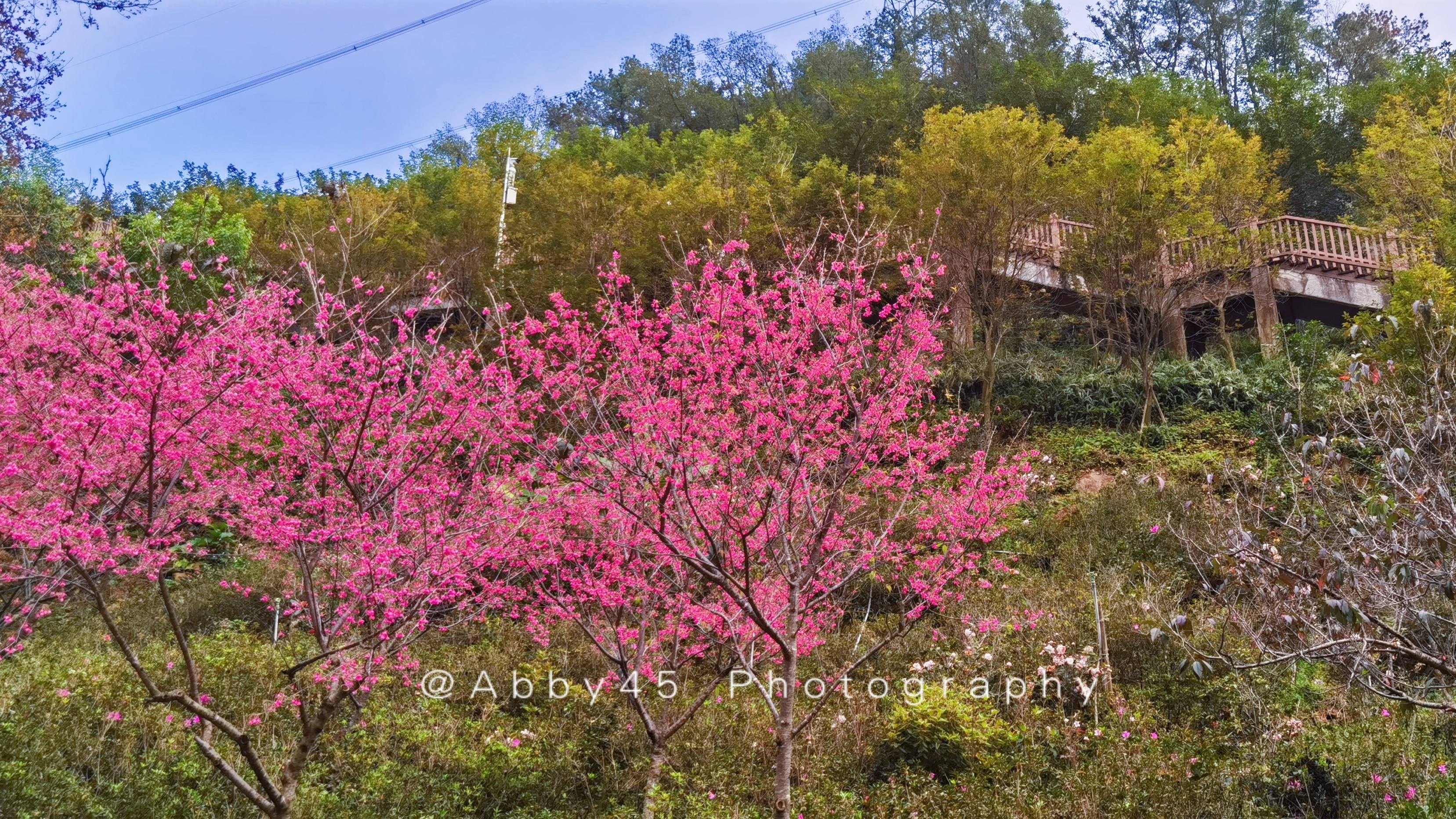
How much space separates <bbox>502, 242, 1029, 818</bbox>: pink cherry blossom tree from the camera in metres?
4.87

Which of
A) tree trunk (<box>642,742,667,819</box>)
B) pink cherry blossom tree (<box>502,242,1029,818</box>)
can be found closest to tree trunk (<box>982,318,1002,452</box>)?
pink cherry blossom tree (<box>502,242,1029,818</box>)

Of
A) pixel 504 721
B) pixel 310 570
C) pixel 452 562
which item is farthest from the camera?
pixel 504 721

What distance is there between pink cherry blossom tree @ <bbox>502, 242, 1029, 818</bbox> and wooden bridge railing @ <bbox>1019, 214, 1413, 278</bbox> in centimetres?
606

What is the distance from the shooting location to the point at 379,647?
17.6ft

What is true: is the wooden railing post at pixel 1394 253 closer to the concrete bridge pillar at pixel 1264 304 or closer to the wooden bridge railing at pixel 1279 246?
the wooden bridge railing at pixel 1279 246

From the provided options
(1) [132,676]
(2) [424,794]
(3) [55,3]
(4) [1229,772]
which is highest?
(3) [55,3]

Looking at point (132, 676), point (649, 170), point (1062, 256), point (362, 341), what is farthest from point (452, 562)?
point (649, 170)

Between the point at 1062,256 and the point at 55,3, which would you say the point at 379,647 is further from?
the point at 1062,256

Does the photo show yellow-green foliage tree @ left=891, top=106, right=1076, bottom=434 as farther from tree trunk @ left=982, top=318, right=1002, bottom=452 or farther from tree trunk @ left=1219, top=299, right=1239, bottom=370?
tree trunk @ left=1219, top=299, right=1239, bottom=370

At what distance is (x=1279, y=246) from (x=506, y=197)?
484 inches

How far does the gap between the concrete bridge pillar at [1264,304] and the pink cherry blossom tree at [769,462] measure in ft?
25.7

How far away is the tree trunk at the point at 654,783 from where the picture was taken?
5.57m

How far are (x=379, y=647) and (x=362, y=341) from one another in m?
1.86

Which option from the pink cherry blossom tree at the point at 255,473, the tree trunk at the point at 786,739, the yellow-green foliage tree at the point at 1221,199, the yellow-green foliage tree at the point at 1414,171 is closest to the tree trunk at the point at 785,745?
the tree trunk at the point at 786,739
